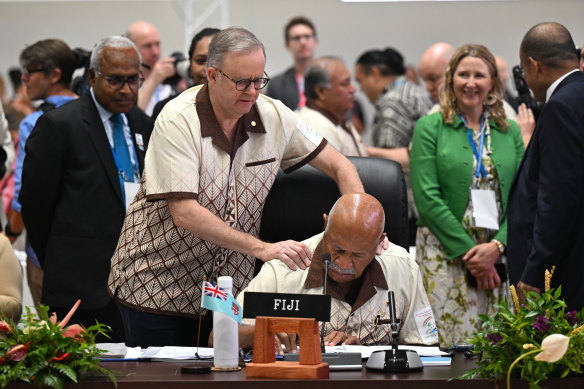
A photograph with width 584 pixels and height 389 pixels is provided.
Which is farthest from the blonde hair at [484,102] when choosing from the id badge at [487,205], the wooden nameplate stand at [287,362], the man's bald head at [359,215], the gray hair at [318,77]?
the wooden nameplate stand at [287,362]

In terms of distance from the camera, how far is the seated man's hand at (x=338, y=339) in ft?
9.32

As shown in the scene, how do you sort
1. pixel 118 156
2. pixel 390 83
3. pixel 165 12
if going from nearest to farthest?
pixel 118 156
pixel 390 83
pixel 165 12

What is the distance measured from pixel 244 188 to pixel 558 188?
3.50ft

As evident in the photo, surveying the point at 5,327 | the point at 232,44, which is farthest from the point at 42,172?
the point at 5,327

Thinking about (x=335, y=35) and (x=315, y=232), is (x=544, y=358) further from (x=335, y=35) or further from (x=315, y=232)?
(x=335, y=35)

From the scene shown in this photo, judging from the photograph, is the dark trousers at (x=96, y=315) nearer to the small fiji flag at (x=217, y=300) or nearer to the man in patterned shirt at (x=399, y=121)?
the small fiji flag at (x=217, y=300)

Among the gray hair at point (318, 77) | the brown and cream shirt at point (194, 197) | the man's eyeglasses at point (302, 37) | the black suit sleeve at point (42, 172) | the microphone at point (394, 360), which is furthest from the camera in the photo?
the man's eyeglasses at point (302, 37)

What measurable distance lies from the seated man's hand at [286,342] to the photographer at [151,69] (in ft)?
9.19

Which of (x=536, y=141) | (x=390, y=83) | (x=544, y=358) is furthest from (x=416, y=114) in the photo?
(x=544, y=358)

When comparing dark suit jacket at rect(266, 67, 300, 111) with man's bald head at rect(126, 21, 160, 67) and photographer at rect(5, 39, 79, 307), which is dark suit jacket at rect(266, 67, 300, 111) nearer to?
man's bald head at rect(126, 21, 160, 67)

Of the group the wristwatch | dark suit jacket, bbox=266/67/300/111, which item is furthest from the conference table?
dark suit jacket, bbox=266/67/300/111

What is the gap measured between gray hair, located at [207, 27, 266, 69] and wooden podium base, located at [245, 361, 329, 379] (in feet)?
3.63

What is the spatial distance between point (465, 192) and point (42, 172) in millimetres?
1803

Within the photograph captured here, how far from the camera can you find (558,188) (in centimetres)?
321
